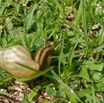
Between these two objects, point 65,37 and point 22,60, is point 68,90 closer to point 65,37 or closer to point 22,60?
point 22,60

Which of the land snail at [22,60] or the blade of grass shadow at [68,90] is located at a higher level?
the land snail at [22,60]

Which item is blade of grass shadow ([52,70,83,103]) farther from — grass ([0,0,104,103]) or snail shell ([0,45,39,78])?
snail shell ([0,45,39,78])

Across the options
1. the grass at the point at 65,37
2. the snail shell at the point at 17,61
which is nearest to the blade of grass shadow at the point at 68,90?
the grass at the point at 65,37

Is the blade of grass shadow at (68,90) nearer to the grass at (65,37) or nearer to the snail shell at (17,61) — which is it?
the grass at (65,37)

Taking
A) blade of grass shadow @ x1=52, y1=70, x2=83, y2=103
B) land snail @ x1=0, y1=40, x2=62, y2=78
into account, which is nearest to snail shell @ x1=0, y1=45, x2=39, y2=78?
land snail @ x1=0, y1=40, x2=62, y2=78

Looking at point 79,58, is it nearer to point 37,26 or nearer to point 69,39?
point 69,39

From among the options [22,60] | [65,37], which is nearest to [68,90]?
[22,60]
